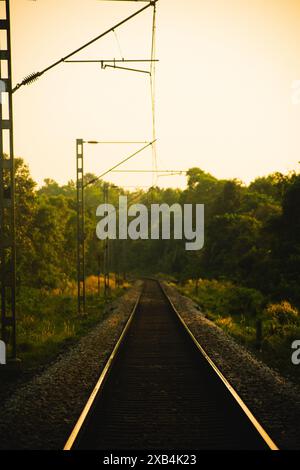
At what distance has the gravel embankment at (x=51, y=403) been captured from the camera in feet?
22.6

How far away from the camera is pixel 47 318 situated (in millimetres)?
22984

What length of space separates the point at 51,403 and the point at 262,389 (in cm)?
410

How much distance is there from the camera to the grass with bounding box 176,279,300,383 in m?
13.2

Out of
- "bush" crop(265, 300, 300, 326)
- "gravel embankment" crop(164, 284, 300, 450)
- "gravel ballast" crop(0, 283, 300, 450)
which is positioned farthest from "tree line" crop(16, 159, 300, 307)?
"gravel ballast" crop(0, 283, 300, 450)

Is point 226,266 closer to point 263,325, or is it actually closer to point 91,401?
point 263,325

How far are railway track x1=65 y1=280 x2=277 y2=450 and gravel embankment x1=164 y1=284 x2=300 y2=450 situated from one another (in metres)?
0.30

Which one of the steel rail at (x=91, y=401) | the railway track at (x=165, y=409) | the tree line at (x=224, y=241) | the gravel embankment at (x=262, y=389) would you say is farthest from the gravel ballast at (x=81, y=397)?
the tree line at (x=224, y=241)

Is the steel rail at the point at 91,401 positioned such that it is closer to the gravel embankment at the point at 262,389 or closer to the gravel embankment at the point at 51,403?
the gravel embankment at the point at 51,403

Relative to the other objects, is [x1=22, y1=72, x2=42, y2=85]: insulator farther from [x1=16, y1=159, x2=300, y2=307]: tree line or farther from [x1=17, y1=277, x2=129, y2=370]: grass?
[x1=16, y1=159, x2=300, y2=307]: tree line

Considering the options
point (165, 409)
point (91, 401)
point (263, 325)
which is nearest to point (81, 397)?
point (91, 401)

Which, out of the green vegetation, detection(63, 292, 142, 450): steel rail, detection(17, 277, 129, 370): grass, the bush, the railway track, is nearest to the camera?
detection(63, 292, 142, 450): steel rail

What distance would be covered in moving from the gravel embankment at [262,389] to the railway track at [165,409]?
303 millimetres

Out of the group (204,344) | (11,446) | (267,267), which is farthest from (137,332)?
(267,267)
